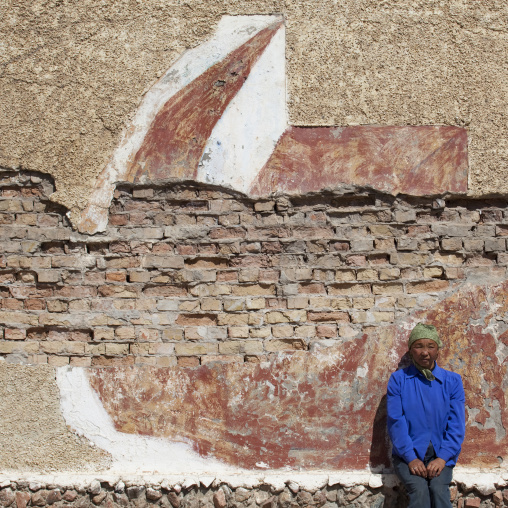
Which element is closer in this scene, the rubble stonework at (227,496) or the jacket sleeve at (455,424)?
the jacket sleeve at (455,424)

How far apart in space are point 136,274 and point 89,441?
35.5 inches

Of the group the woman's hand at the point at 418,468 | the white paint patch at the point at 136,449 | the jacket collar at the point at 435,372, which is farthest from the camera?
the white paint patch at the point at 136,449

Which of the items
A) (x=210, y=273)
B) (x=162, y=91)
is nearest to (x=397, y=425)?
(x=210, y=273)

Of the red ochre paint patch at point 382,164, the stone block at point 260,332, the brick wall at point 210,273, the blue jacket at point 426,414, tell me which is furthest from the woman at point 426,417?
the red ochre paint patch at point 382,164

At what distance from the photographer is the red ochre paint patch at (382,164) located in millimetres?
2617

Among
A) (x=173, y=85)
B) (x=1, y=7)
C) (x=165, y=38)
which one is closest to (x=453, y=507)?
(x=173, y=85)

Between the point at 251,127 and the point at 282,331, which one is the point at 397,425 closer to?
the point at 282,331

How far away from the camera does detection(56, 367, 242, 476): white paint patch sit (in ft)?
8.43

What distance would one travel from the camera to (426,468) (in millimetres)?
2350

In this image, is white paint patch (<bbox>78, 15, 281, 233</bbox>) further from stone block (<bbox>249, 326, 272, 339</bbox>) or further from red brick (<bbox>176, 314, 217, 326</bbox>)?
stone block (<bbox>249, 326, 272, 339</bbox>)

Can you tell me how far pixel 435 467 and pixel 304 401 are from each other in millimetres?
686

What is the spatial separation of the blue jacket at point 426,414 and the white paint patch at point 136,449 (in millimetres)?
872

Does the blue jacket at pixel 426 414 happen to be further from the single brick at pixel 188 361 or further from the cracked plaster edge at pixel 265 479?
the single brick at pixel 188 361

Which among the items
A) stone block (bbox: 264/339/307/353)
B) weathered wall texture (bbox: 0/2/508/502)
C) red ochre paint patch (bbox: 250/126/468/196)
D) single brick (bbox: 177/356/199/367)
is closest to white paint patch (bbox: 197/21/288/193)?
weathered wall texture (bbox: 0/2/508/502)
